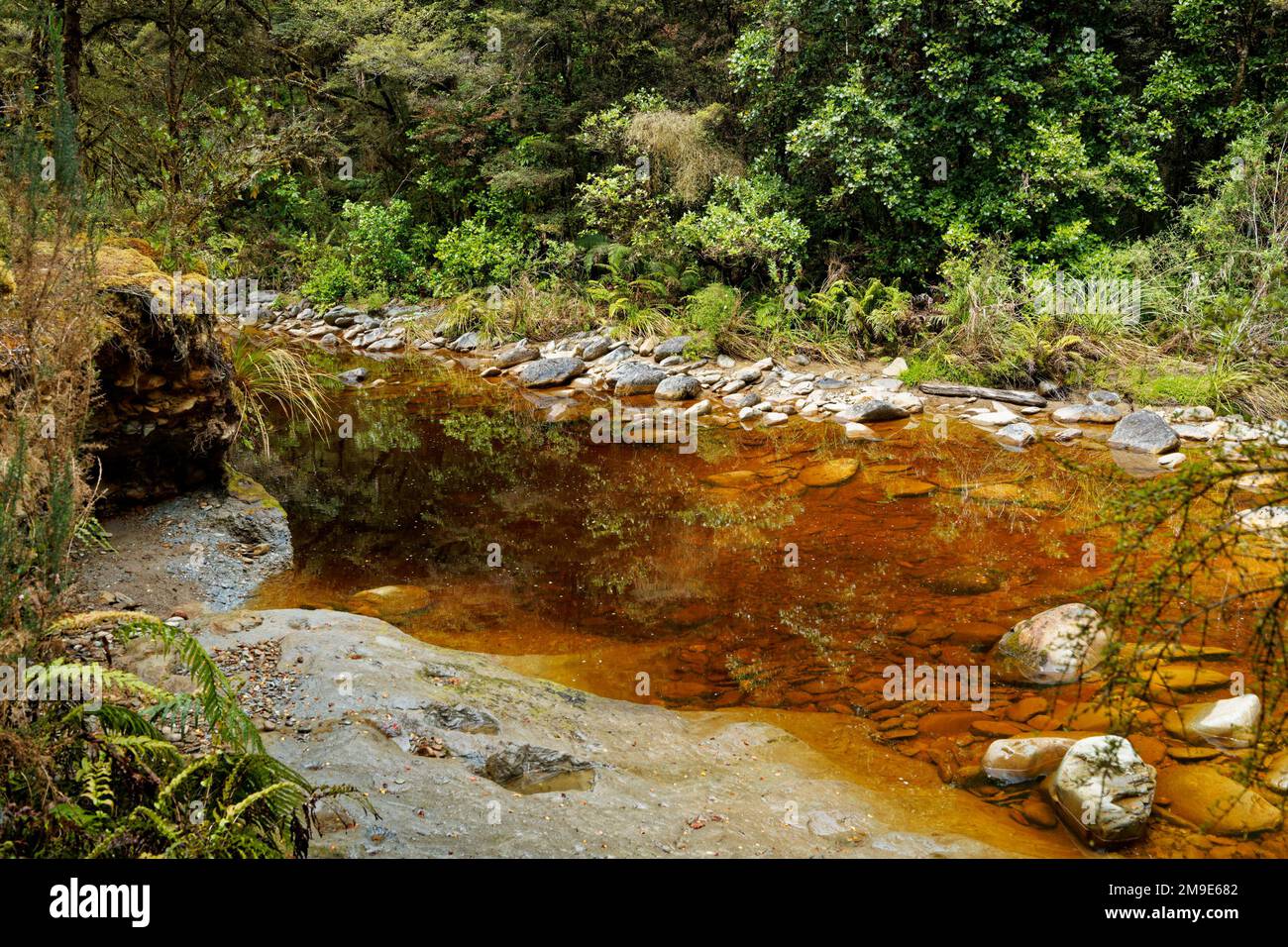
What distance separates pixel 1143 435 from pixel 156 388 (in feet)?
32.8

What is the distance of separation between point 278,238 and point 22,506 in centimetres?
2016

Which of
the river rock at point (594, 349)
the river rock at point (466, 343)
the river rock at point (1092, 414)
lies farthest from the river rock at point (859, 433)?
the river rock at point (466, 343)

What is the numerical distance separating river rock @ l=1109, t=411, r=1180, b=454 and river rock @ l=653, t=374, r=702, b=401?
227 inches

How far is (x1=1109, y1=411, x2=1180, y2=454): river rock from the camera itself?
29.6 feet

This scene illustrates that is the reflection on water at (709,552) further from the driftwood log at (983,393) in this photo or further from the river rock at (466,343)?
the river rock at (466,343)

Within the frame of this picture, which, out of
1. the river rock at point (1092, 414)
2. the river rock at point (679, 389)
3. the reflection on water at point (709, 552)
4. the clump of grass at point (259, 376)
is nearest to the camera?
the reflection on water at point (709, 552)

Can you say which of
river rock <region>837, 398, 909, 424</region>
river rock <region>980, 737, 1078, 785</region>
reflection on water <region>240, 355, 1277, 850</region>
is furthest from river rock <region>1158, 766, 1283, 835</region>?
river rock <region>837, 398, 909, 424</region>

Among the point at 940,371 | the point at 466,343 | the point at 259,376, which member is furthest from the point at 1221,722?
the point at 466,343

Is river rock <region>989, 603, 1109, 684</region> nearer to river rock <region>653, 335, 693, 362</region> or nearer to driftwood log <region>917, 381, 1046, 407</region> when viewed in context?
driftwood log <region>917, 381, 1046, 407</region>

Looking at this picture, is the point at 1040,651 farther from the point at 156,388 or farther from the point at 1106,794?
the point at 156,388

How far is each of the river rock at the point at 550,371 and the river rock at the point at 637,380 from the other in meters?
1.01

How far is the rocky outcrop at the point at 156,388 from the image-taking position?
561 cm

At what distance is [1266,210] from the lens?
11070 mm
